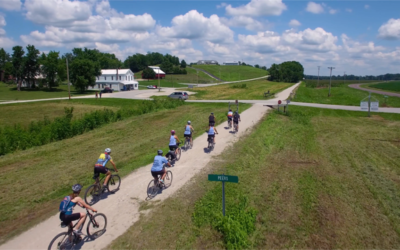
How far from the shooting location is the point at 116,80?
87.1 m

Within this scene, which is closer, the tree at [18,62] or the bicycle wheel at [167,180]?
the bicycle wheel at [167,180]

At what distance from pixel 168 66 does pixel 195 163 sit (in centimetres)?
13610

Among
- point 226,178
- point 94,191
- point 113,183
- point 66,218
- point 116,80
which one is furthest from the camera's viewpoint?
point 116,80

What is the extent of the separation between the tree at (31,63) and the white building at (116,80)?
2045 centimetres

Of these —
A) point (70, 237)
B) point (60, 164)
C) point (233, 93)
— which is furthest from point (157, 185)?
point (233, 93)

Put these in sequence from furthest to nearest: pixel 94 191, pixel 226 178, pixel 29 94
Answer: pixel 29 94 < pixel 94 191 < pixel 226 178

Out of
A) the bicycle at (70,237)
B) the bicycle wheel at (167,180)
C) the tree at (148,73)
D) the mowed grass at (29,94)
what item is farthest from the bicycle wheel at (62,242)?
the tree at (148,73)

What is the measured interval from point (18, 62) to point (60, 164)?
89613mm

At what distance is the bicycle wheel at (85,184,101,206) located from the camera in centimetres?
1046

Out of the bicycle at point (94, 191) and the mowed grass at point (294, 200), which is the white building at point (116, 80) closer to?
the mowed grass at point (294, 200)

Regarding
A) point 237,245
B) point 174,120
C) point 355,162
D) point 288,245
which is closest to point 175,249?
point 237,245

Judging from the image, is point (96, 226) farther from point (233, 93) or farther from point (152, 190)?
point (233, 93)

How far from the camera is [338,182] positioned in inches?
478

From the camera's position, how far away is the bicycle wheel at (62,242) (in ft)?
25.0
